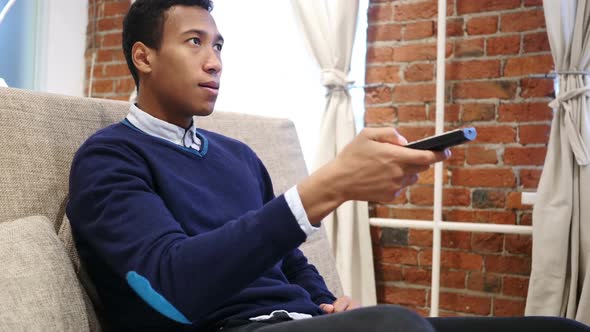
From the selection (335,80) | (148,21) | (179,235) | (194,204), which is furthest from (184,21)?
(335,80)

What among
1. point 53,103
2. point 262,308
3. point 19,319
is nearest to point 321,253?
point 262,308

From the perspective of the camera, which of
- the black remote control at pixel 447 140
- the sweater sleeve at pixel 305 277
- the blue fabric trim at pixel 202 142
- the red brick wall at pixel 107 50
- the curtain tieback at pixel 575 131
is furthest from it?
the red brick wall at pixel 107 50

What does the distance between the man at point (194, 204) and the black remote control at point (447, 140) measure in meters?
0.02

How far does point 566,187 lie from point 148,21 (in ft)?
5.00

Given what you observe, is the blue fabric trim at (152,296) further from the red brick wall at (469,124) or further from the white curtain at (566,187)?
the red brick wall at (469,124)

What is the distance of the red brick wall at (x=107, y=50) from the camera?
11.4ft

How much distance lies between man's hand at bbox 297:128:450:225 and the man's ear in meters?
0.53

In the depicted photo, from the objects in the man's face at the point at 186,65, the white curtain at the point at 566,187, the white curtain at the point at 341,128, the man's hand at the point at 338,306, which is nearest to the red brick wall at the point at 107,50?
the white curtain at the point at 341,128

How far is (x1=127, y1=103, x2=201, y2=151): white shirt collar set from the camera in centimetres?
125

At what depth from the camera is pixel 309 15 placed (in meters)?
2.73

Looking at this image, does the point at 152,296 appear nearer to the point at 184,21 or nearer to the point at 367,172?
the point at 367,172

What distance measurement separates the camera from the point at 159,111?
1309 millimetres

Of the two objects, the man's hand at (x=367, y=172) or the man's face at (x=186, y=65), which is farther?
the man's face at (x=186, y=65)

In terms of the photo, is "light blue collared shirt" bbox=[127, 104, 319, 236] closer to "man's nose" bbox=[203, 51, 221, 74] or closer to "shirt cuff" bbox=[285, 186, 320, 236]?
"man's nose" bbox=[203, 51, 221, 74]
